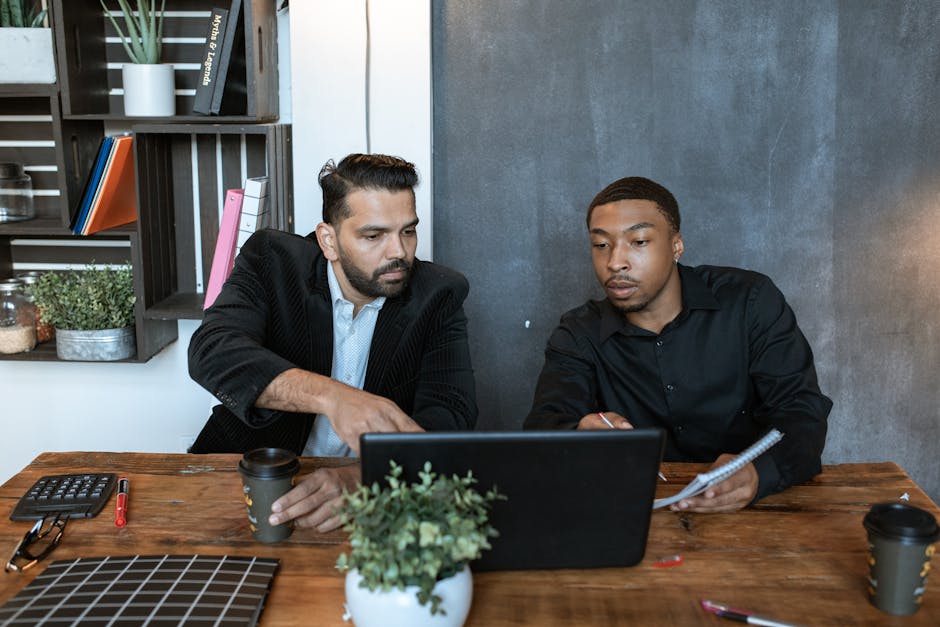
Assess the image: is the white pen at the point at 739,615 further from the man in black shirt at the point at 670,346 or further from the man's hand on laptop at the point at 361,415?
the man in black shirt at the point at 670,346

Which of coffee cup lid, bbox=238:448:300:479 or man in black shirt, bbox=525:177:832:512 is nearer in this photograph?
coffee cup lid, bbox=238:448:300:479

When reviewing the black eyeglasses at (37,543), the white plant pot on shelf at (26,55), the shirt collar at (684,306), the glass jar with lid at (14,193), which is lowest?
the black eyeglasses at (37,543)

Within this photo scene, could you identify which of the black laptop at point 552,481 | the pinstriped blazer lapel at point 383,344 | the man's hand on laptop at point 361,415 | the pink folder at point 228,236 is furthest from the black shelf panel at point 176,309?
the black laptop at point 552,481

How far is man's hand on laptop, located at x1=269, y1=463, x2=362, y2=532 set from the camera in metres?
1.49

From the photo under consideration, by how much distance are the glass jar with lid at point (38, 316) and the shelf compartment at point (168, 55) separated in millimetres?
569

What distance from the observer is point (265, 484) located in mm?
1473

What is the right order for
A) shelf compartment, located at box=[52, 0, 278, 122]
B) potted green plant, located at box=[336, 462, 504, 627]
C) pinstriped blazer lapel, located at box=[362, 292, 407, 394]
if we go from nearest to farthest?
potted green plant, located at box=[336, 462, 504, 627] → pinstriped blazer lapel, located at box=[362, 292, 407, 394] → shelf compartment, located at box=[52, 0, 278, 122]

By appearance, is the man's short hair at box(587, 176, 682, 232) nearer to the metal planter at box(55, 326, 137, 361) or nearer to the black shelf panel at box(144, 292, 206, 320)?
the black shelf panel at box(144, 292, 206, 320)

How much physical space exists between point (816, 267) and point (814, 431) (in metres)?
1.12

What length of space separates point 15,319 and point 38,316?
78mm

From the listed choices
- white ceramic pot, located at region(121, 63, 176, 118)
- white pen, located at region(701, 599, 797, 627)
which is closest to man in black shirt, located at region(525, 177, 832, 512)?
white pen, located at region(701, 599, 797, 627)

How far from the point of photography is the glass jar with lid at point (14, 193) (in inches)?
112

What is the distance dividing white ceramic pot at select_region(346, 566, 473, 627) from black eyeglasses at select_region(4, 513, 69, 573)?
0.56 meters

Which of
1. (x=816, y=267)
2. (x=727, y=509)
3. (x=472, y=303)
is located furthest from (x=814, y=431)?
(x=472, y=303)
